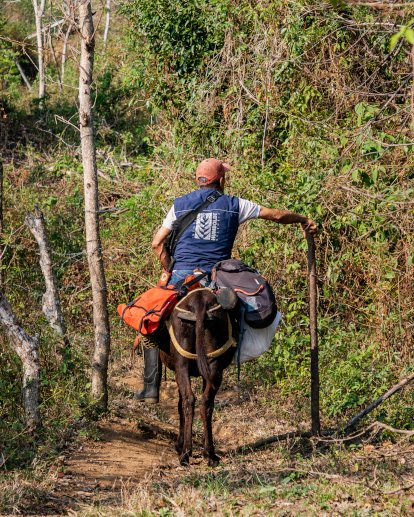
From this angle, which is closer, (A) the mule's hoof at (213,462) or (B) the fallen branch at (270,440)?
(A) the mule's hoof at (213,462)

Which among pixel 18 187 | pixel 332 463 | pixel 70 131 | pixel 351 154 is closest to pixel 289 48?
pixel 351 154

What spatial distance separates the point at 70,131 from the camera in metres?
16.3

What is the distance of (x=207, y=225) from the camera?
15.3 ft

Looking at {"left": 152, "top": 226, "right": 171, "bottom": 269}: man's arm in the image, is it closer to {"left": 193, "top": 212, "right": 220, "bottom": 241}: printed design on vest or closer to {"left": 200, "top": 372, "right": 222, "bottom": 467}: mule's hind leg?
{"left": 193, "top": 212, "right": 220, "bottom": 241}: printed design on vest

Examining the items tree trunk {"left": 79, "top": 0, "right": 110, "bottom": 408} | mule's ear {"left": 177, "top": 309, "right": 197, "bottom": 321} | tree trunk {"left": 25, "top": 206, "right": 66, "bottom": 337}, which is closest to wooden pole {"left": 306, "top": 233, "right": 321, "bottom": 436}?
mule's ear {"left": 177, "top": 309, "right": 197, "bottom": 321}

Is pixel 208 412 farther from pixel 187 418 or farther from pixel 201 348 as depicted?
pixel 201 348

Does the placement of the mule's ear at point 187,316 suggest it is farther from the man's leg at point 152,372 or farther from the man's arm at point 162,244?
the man's leg at point 152,372

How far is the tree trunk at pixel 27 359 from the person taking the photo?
188 inches

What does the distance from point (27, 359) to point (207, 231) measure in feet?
6.32

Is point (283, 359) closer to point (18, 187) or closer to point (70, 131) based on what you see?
point (18, 187)

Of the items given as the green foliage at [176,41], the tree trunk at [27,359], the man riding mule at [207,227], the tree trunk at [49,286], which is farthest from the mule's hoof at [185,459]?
the green foliage at [176,41]

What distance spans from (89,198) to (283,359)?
9.31 feet

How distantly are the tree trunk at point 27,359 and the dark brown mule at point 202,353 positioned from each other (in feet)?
4.25

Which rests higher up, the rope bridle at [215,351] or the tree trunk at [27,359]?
the rope bridle at [215,351]
